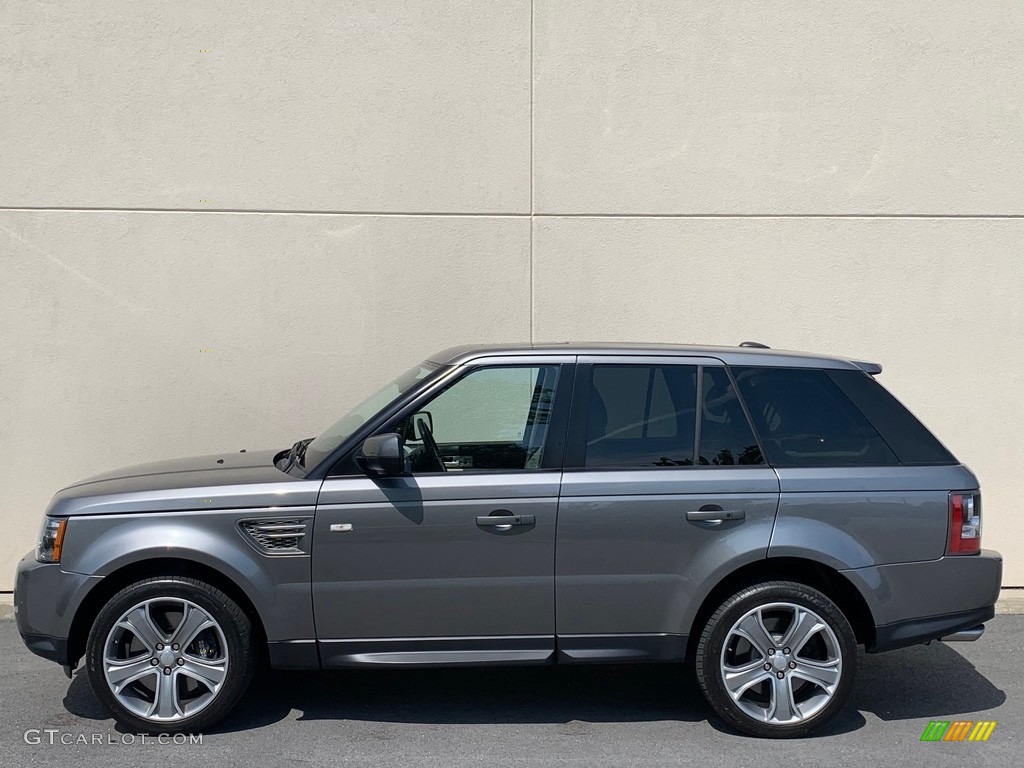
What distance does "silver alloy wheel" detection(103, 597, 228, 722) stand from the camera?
460 centimetres

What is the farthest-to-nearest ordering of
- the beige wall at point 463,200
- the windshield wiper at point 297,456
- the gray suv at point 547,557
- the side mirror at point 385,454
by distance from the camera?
the beige wall at point 463,200, the windshield wiper at point 297,456, the gray suv at point 547,557, the side mirror at point 385,454

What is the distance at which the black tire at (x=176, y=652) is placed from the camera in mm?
4578

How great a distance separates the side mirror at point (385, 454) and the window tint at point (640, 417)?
2.84 feet

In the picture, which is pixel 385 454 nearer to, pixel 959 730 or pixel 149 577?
pixel 149 577

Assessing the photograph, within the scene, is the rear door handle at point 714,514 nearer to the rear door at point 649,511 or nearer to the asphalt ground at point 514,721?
the rear door at point 649,511

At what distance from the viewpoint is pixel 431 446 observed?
4828 millimetres

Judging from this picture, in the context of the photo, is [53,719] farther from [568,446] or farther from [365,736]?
[568,446]

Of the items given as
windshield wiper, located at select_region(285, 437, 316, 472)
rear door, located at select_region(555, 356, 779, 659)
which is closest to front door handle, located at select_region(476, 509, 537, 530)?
rear door, located at select_region(555, 356, 779, 659)

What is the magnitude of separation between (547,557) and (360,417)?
46.3 inches

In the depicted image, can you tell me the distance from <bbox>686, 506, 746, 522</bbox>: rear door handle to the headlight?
284 cm

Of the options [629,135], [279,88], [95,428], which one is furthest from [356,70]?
[95,428]

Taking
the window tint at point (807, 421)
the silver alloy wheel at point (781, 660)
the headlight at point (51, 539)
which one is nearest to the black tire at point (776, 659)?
the silver alloy wheel at point (781, 660)

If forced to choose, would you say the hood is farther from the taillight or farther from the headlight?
the taillight

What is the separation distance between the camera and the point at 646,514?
4.61 metres
